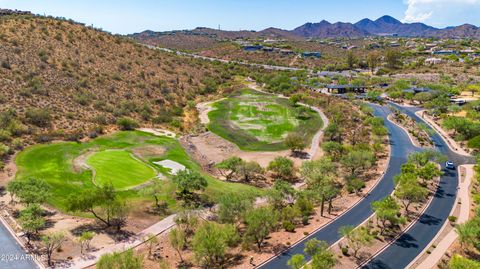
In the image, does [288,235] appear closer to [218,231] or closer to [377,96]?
[218,231]

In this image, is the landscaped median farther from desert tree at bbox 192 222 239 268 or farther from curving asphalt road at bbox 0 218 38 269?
curving asphalt road at bbox 0 218 38 269

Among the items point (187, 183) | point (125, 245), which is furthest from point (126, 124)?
point (125, 245)

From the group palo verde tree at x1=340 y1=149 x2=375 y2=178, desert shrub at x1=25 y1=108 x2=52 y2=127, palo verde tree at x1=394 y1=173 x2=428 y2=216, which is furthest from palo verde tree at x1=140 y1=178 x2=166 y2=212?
desert shrub at x1=25 y1=108 x2=52 y2=127

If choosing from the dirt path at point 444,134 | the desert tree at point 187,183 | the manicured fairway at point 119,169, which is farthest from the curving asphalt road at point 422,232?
the manicured fairway at point 119,169

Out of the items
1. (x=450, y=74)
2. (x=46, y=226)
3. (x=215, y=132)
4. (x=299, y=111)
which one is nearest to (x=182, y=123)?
(x=215, y=132)

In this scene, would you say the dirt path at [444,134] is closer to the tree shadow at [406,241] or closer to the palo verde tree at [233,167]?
the tree shadow at [406,241]

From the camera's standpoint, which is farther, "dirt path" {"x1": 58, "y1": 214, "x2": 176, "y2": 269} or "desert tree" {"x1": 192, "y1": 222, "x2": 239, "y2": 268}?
"dirt path" {"x1": 58, "y1": 214, "x2": 176, "y2": 269}
